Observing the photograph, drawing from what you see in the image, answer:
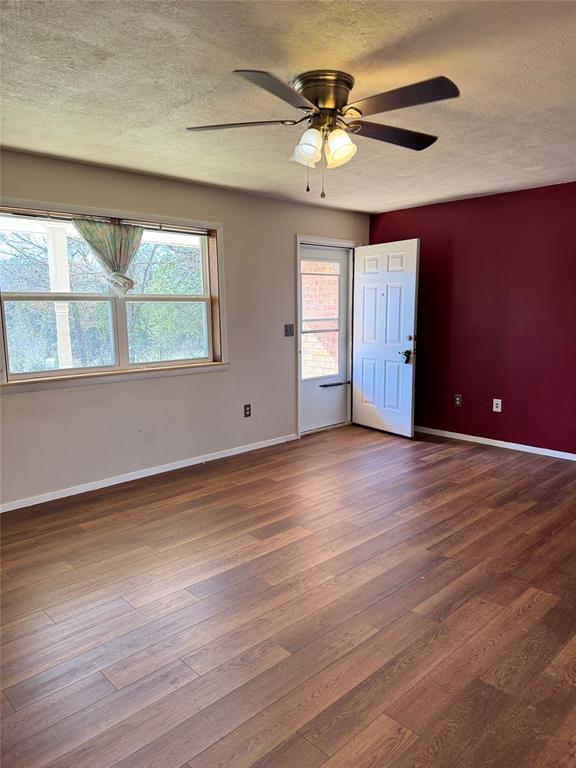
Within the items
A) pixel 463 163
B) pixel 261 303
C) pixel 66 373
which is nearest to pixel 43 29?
pixel 66 373

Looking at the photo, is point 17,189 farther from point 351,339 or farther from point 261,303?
point 351,339

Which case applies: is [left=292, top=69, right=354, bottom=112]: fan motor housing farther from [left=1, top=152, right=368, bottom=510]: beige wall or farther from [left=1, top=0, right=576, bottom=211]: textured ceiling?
[left=1, top=152, right=368, bottom=510]: beige wall

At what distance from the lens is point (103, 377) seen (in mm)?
3680

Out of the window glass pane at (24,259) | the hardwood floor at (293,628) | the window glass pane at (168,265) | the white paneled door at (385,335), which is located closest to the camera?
the hardwood floor at (293,628)

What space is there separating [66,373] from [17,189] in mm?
1270

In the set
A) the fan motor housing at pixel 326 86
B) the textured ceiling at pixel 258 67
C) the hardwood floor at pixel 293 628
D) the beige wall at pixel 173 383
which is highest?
the textured ceiling at pixel 258 67

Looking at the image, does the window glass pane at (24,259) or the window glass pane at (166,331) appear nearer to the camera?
the window glass pane at (24,259)

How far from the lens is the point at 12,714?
1.69m

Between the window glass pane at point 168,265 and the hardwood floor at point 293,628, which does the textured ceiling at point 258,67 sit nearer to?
the window glass pane at point 168,265

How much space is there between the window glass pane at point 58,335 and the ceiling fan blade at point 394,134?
8.00ft

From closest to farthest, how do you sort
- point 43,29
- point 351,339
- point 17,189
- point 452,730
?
point 452,730, point 43,29, point 17,189, point 351,339

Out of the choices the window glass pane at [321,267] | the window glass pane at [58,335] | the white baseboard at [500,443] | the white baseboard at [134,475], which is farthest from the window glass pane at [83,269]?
the white baseboard at [500,443]

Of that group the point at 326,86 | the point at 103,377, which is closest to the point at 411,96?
the point at 326,86

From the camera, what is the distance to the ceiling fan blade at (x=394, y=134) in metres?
2.02
